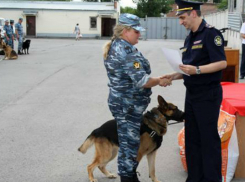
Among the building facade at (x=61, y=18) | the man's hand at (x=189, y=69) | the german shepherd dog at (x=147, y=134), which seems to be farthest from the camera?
the building facade at (x=61, y=18)

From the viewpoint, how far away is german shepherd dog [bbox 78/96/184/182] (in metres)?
4.43

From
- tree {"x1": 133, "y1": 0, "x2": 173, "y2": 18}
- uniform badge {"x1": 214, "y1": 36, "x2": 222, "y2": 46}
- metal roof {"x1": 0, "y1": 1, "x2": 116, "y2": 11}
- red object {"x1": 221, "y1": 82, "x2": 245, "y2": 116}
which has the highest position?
tree {"x1": 133, "y1": 0, "x2": 173, "y2": 18}

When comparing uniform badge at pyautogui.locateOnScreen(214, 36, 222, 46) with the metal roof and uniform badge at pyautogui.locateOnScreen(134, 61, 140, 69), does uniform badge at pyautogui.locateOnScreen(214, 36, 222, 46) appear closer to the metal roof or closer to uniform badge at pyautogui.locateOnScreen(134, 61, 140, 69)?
uniform badge at pyautogui.locateOnScreen(134, 61, 140, 69)

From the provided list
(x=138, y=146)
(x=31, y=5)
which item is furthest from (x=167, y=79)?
(x=31, y=5)

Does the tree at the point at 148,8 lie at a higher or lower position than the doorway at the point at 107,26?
higher

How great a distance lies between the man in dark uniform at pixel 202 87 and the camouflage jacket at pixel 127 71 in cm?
34

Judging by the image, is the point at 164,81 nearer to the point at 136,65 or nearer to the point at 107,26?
the point at 136,65

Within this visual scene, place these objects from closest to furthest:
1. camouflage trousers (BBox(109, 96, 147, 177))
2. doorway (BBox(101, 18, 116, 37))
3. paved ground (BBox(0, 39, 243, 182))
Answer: camouflage trousers (BBox(109, 96, 147, 177)), paved ground (BBox(0, 39, 243, 182)), doorway (BBox(101, 18, 116, 37))

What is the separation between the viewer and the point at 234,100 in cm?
476

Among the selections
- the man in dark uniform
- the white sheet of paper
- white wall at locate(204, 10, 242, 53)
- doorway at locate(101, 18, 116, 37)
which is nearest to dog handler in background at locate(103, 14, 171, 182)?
the white sheet of paper

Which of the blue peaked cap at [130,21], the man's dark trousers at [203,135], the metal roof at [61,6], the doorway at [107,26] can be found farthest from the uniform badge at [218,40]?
the metal roof at [61,6]

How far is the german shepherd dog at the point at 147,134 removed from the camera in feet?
14.5

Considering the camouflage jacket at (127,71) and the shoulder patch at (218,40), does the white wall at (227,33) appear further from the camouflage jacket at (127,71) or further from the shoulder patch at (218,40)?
the camouflage jacket at (127,71)

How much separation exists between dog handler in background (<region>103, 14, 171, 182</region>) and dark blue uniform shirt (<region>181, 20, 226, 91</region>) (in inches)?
11.1
